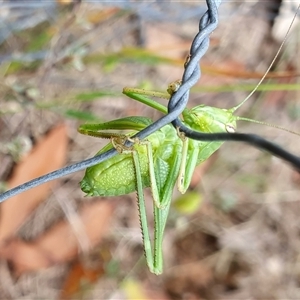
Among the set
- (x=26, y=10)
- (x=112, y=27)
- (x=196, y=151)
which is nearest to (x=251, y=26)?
(x=112, y=27)

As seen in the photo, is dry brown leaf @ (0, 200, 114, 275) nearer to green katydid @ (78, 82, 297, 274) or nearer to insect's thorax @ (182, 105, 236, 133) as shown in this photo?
green katydid @ (78, 82, 297, 274)

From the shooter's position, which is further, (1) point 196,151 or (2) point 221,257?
(2) point 221,257

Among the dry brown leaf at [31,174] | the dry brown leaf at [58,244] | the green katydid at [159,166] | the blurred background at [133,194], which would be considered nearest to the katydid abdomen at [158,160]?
the green katydid at [159,166]

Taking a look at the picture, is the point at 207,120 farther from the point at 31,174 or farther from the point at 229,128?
the point at 31,174

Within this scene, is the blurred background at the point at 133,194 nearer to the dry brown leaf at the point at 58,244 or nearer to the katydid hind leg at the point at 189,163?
the dry brown leaf at the point at 58,244

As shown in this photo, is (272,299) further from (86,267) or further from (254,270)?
(86,267)

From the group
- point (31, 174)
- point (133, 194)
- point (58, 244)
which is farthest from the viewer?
point (133, 194)

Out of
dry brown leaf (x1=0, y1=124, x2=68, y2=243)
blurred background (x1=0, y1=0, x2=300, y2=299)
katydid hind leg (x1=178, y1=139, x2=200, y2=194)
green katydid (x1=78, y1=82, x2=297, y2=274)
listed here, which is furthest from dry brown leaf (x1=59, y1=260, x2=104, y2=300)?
katydid hind leg (x1=178, y1=139, x2=200, y2=194)

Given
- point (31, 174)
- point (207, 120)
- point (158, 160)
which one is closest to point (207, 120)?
point (207, 120)
